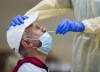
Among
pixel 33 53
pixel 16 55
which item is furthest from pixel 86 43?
pixel 16 55

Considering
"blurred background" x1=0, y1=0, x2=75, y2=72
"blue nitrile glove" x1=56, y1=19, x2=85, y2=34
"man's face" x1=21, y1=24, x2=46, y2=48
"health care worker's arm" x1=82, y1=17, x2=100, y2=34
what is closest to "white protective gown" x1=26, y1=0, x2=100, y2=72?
"health care worker's arm" x1=82, y1=17, x2=100, y2=34

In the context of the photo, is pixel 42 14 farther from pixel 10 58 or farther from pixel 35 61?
pixel 10 58

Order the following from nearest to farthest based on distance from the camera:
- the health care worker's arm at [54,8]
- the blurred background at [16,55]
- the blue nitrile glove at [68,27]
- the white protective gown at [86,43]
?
the blue nitrile glove at [68,27], the white protective gown at [86,43], the health care worker's arm at [54,8], the blurred background at [16,55]

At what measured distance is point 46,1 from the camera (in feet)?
6.83

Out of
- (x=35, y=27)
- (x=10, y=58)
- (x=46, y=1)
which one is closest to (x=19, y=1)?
(x=10, y=58)

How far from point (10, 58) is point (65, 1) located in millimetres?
2135

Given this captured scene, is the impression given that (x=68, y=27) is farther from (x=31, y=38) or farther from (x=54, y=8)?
(x=54, y=8)

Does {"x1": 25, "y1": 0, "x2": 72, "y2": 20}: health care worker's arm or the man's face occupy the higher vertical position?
{"x1": 25, "y1": 0, "x2": 72, "y2": 20}: health care worker's arm

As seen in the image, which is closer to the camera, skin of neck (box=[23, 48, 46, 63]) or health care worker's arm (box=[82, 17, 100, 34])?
health care worker's arm (box=[82, 17, 100, 34])

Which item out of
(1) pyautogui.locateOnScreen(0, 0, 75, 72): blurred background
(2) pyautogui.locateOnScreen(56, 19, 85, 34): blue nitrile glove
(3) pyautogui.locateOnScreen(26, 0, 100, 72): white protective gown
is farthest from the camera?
(1) pyautogui.locateOnScreen(0, 0, 75, 72): blurred background

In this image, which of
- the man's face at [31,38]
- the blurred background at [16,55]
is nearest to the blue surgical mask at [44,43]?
the man's face at [31,38]

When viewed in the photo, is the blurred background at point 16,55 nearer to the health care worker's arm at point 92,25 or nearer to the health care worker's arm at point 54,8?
the health care worker's arm at point 54,8

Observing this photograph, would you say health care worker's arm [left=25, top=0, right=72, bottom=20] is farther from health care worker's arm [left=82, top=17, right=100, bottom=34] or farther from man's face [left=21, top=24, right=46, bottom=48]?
health care worker's arm [left=82, top=17, right=100, bottom=34]

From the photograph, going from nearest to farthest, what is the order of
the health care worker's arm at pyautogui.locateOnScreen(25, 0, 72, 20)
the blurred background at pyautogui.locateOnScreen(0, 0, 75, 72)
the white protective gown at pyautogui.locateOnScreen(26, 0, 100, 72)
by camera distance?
1. the white protective gown at pyautogui.locateOnScreen(26, 0, 100, 72)
2. the health care worker's arm at pyautogui.locateOnScreen(25, 0, 72, 20)
3. the blurred background at pyautogui.locateOnScreen(0, 0, 75, 72)
